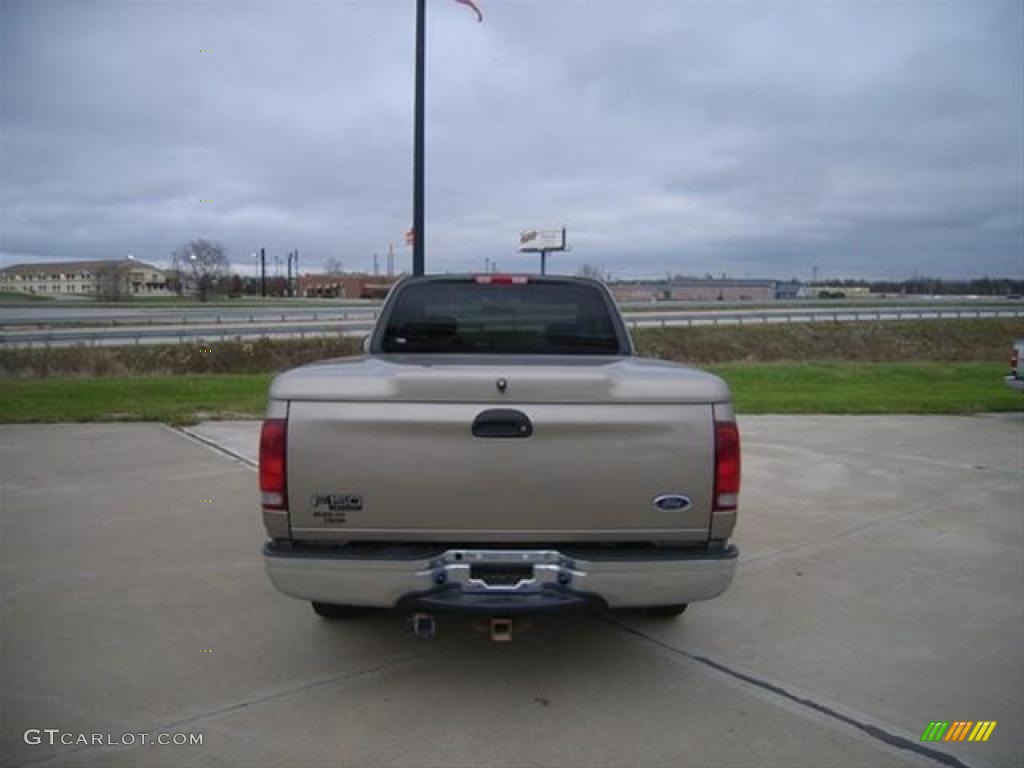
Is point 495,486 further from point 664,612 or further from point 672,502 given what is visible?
point 664,612

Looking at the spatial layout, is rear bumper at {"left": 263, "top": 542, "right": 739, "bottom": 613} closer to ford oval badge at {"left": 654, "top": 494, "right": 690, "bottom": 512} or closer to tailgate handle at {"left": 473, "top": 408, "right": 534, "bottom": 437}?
ford oval badge at {"left": 654, "top": 494, "right": 690, "bottom": 512}

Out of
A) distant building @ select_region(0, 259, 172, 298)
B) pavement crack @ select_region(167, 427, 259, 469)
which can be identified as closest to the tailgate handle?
pavement crack @ select_region(167, 427, 259, 469)

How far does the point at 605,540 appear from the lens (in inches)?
131

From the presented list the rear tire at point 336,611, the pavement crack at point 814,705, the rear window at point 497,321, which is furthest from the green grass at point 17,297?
the pavement crack at point 814,705

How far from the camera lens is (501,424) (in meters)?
3.25

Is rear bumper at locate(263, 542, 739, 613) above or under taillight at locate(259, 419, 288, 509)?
under

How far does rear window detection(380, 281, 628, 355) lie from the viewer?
5.09 meters

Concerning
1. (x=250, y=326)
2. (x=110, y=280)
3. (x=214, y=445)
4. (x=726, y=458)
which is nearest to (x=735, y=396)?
(x=214, y=445)

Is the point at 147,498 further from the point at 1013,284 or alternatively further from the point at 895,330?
the point at 1013,284

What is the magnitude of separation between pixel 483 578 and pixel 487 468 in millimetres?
479

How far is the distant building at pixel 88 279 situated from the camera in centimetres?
3912

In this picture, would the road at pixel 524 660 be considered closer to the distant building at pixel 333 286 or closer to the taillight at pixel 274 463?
the taillight at pixel 274 463

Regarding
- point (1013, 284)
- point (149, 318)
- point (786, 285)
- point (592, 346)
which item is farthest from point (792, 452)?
point (1013, 284)

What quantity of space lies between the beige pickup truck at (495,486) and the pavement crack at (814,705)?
77 cm
